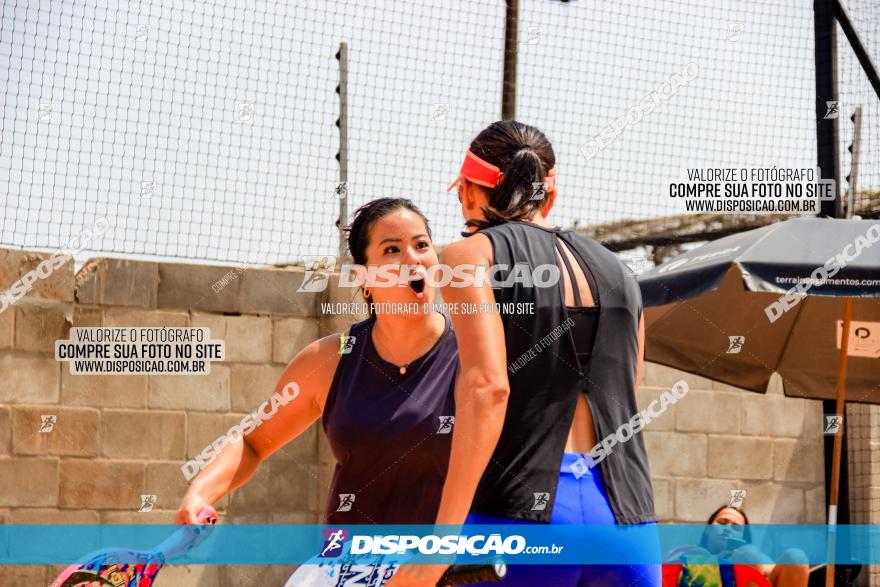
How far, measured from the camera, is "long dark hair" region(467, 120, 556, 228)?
110 inches

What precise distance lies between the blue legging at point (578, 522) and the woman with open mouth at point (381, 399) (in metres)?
1.07

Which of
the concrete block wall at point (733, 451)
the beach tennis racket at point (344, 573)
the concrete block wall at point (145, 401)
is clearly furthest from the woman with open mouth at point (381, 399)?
the concrete block wall at point (733, 451)

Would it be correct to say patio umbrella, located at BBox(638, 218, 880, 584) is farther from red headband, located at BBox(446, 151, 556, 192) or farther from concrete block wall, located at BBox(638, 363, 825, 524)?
red headband, located at BBox(446, 151, 556, 192)

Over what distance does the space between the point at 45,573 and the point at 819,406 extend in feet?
17.9

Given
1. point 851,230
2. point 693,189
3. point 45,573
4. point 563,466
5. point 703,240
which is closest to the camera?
point 563,466

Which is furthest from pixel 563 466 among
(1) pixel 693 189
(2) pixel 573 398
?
(1) pixel 693 189

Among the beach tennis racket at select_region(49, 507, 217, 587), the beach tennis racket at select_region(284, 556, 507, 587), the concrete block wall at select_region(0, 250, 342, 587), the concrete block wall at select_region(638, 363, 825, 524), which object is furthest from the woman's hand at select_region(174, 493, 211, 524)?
the concrete block wall at select_region(638, 363, 825, 524)

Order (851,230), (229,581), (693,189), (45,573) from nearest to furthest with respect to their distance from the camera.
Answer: (851,230), (45,573), (229,581), (693,189)

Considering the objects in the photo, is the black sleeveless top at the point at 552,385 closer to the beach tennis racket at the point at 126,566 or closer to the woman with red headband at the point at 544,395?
the woman with red headband at the point at 544,395

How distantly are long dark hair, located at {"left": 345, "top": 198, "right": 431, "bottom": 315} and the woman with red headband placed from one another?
115 centimetres

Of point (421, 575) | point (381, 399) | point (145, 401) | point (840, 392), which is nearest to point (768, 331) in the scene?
point (840, 392)

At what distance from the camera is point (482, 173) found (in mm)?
2828

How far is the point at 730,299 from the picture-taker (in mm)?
6898

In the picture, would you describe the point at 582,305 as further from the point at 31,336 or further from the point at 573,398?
the point at 31,336
